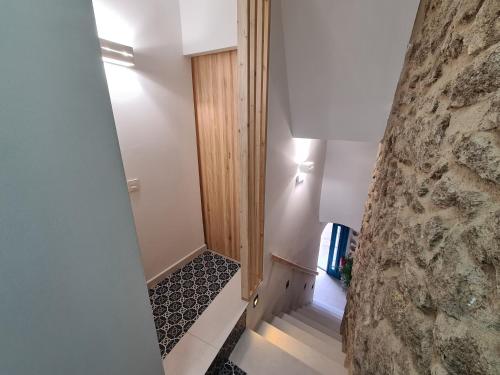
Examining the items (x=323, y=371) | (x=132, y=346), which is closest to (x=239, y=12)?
(x=132, y=346)

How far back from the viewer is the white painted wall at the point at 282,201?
1729 mm

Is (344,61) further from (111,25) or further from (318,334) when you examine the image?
(318,334)

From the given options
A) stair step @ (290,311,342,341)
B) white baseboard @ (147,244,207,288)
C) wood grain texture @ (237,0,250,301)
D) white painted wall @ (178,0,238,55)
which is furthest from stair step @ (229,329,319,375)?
white painted wall @ (178,0,238,55)

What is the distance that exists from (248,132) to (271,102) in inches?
14.6

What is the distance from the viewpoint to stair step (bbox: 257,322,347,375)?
1.79 m

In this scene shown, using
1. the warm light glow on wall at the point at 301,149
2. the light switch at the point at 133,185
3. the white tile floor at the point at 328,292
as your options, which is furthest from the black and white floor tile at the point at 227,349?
the white tile floor at the point at 328,292

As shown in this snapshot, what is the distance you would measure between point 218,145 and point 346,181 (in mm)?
2399

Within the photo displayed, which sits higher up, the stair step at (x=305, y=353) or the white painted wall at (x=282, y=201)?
the white painted wall at (x=282, y=201)

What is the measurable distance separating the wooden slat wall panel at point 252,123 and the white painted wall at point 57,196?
943mm

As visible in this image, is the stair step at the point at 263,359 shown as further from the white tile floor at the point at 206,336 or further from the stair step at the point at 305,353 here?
the white tile floor at the point at 206,336

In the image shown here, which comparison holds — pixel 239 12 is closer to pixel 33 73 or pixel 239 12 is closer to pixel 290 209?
pixel 33 73

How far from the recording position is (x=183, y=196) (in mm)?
2326

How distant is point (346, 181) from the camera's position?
3604 mm

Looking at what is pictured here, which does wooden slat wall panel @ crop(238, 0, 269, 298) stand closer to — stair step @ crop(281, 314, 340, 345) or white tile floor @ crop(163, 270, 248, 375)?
white tile floor @ crop(163, 270, 248, 375)
